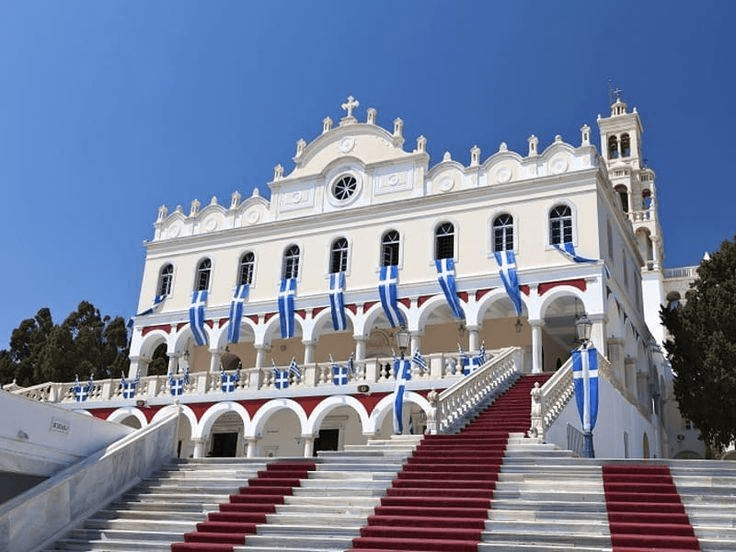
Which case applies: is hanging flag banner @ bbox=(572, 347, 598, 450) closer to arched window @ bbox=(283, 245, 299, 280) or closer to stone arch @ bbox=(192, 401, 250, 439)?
stone arch @ bbox=(192, 401, 250, 439)

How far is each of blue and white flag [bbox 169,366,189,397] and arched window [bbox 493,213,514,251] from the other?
40.6 feet

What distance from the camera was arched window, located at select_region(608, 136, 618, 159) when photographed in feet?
177

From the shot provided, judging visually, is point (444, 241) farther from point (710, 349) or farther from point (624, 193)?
A: point (624, 193)

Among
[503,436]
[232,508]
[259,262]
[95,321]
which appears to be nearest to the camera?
[232,508]

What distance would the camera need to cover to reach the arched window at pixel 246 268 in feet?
106

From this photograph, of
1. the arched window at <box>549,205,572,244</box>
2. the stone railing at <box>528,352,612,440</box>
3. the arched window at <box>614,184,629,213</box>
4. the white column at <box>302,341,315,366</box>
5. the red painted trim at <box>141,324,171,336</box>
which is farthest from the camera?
the arched window at <box>614,184,629,213</box>

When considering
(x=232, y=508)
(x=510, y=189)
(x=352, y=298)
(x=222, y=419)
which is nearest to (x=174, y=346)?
(x=222, y=419)

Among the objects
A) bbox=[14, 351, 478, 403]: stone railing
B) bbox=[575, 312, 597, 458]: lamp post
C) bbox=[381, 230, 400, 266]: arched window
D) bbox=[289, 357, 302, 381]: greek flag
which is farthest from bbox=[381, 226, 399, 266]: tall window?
bbox=[575, 312, 597, 458]: lamp post

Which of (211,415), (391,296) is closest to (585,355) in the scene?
(391,296)

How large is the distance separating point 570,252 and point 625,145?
103 feet

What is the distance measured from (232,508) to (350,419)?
15.9 m

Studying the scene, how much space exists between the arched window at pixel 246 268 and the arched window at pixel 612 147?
3174 cm

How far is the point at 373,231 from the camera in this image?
3012 cm

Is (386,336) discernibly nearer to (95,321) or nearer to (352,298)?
(352,298)
